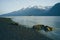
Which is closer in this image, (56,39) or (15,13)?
(56,39)

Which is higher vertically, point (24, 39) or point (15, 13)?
point (15, 13)

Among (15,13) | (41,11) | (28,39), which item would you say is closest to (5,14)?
(15,13)

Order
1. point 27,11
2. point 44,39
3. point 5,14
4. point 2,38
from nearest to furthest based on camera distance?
point 2,38 < point 44,39 < point 27,11 < point 5,14

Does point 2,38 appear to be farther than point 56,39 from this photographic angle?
No

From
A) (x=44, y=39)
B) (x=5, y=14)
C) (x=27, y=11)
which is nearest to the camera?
(x=44, y=39)

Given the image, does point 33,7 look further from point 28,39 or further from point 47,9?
point 28,39

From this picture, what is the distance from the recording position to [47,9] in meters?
11.0

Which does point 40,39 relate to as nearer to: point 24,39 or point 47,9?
point 24,39

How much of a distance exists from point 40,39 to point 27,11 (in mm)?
3626

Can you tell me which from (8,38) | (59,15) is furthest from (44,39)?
(59,15)

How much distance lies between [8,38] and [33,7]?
14.3 feet

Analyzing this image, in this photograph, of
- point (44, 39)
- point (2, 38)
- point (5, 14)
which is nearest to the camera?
point (2, 38)

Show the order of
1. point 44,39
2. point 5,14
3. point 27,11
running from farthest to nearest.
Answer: point 5,14 < point 27,11 < point 44,39

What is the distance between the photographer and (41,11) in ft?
35.8
